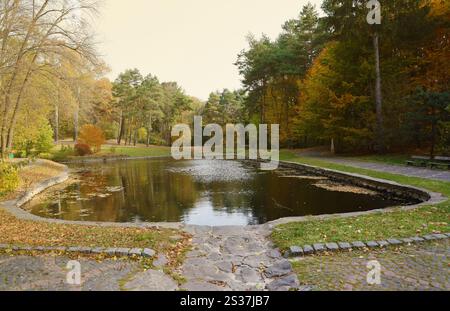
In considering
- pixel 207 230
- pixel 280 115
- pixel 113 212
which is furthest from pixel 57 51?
pixel 280 115

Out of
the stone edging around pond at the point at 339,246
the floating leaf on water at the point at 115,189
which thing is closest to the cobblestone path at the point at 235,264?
the stone edging around pond at the point at 339,246

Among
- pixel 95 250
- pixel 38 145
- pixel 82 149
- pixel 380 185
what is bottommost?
pixel 95 250

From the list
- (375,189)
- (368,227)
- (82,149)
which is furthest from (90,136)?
(368,227)

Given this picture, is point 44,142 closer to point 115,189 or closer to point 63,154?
point 63,154

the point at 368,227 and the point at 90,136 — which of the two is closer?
the point at 368,227

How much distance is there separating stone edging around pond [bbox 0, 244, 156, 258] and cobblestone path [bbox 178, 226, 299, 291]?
713mm

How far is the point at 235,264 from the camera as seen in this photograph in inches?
197

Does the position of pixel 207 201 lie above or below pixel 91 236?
below

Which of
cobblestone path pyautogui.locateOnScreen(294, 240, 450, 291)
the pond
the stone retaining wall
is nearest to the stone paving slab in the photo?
cobblestone path pyautogui.locateOnScreen(294, 240, 450, 291)

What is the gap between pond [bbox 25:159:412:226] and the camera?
9398mm

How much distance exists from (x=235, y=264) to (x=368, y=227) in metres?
2.88

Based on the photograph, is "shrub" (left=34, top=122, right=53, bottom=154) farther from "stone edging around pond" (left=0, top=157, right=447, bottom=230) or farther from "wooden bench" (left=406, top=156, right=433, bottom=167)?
"wooden bench" (left=406, top=156, right=433, bottom=167)
